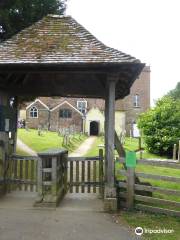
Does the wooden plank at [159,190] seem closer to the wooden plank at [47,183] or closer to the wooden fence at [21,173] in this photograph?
the wooden plank at [47,183]

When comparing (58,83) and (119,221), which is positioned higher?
(58,83)

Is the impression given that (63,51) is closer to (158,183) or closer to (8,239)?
(8,239)

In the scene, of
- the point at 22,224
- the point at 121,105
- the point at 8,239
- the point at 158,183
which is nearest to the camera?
the point at 8,239

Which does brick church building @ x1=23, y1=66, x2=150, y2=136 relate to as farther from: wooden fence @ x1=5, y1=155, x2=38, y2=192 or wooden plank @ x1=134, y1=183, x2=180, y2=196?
wooden plank @ x1=134, y1=183, x2=180, y2=196

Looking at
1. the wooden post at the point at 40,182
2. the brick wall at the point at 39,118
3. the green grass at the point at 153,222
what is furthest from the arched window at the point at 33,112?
the green grass at the point at 153,222

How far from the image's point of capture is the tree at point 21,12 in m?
17.7

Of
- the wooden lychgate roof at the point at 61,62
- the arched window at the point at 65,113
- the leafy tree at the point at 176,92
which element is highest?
the leafy tree at the point at 176,92

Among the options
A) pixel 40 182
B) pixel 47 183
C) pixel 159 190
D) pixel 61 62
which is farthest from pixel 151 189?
pixel 61 62

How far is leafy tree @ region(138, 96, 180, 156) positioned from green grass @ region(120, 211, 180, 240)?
20.4 m

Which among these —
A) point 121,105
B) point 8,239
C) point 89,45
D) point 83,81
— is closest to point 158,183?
point 83,81

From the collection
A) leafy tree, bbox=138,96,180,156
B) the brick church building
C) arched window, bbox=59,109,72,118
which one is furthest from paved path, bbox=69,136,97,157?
arched window, bbox=59,109,72,118

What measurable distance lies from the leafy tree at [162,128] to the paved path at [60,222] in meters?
19.3

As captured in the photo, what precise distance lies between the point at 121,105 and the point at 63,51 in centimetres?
5509

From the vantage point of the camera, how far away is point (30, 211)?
9148mm
